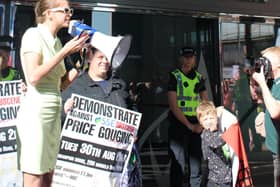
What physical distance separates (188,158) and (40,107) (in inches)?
113

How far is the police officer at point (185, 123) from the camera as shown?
17.6 ft

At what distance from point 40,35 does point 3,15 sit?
2.10m

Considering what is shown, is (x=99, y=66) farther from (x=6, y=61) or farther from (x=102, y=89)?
(x=6, y=61)

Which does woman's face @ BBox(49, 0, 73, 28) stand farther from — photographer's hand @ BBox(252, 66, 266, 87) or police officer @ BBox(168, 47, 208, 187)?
police officer @ BBox(168, 47, 208, 187)

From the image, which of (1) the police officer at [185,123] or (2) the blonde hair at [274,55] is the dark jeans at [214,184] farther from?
(2) the blonde hair at [274,55]

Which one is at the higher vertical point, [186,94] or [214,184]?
[186,94]

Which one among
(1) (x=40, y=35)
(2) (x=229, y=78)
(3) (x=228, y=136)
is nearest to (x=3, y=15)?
(1) (x=40, y=35)

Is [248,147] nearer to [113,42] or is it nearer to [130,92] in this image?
[130,92]

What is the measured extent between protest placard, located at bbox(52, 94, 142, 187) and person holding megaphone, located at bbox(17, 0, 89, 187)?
1.63 meters

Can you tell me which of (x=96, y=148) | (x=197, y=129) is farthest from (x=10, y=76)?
(x=197, y=129)

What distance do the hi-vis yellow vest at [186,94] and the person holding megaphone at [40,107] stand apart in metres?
2.51

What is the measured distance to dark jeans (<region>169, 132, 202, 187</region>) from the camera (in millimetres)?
5352

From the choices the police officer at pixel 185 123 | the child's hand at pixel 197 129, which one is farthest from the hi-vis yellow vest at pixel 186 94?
the child's hand at pixel 197 129

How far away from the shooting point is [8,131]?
15.3 ft
